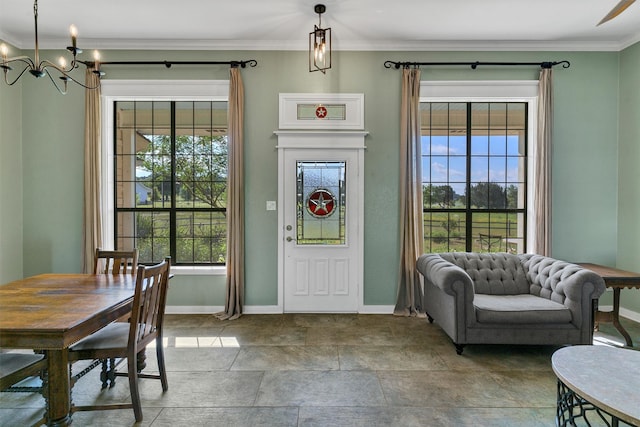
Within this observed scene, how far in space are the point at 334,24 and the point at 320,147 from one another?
134cm

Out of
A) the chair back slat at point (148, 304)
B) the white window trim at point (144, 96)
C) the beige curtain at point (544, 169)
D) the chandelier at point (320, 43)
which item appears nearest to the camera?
the chair back slat at point (148, 304)

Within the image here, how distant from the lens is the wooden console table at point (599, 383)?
63.8 inches

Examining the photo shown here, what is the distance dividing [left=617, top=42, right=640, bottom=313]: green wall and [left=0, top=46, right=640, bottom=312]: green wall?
0.22 ft

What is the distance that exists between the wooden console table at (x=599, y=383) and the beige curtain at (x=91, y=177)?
461 centimetres

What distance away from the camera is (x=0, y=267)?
157 inches

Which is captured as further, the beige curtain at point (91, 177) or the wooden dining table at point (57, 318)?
the beige curtain at point (91, 177)

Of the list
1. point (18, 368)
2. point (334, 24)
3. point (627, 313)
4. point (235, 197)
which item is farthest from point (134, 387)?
point (627, 313)

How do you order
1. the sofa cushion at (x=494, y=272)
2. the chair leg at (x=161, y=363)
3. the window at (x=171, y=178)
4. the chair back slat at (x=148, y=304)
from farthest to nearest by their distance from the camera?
the window at (x=171, y=178) < the sofa cushion at (x=494, y=272) < the chair leg at (x=161, y=363) < the chair back slat at (x=148, y=304)

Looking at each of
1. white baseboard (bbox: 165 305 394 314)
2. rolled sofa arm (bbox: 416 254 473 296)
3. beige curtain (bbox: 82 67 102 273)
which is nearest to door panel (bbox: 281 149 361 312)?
white baseboard (bbox: 165 305 394 314)

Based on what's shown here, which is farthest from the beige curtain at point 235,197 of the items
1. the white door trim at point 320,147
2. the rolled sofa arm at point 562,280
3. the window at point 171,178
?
the rolled sofa arm at point 562,280

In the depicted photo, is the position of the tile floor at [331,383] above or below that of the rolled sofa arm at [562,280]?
below

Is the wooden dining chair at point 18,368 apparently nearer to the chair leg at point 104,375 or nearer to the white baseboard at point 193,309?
the chair leg at point 104,375

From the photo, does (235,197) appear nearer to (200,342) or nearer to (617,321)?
(200,342)

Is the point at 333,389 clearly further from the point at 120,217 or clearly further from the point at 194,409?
the point at 120,217
